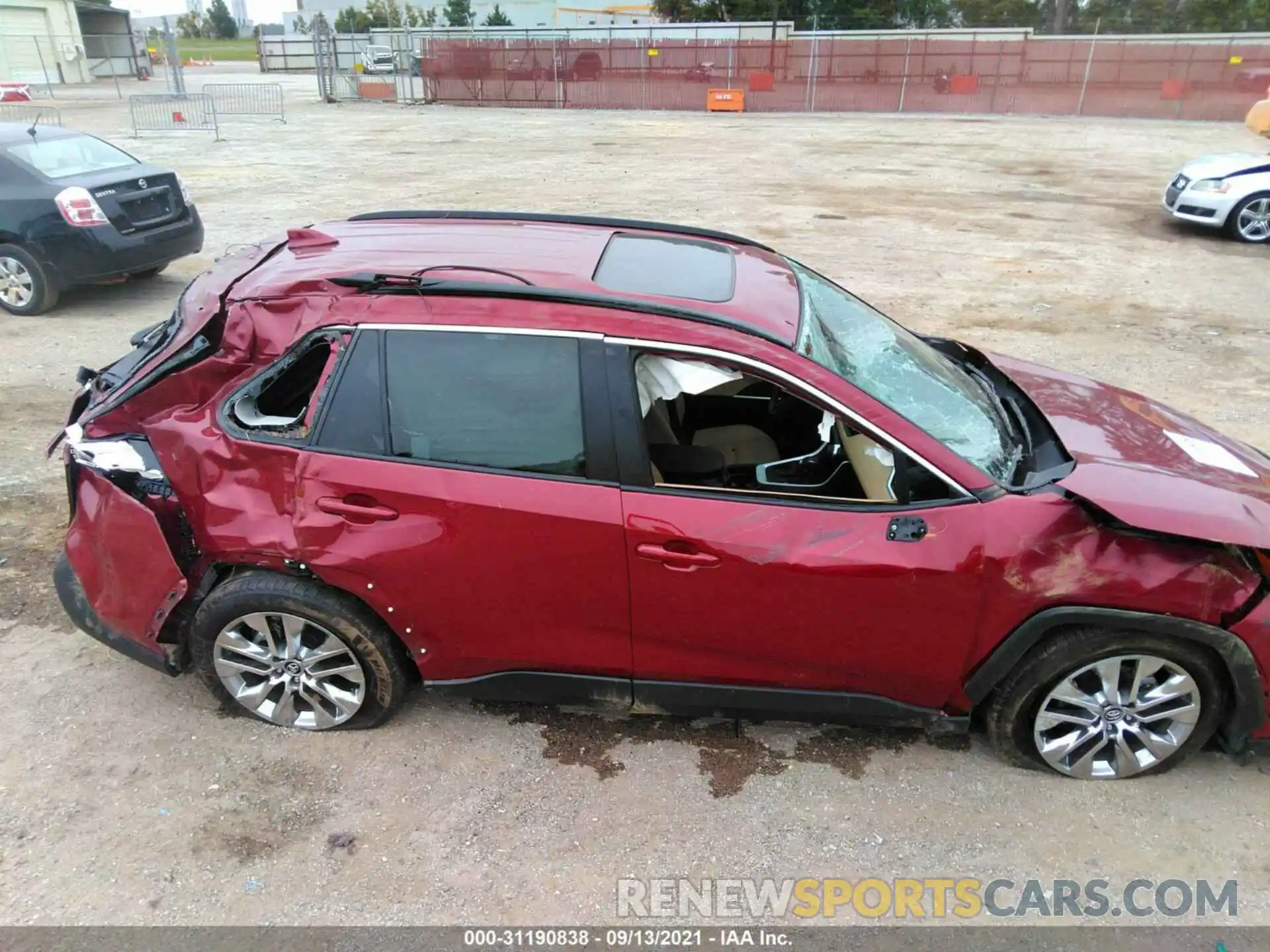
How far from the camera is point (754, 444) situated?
375 cm

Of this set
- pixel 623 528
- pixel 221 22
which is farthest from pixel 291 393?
pixel 221 22

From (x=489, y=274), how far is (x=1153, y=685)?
2.73m

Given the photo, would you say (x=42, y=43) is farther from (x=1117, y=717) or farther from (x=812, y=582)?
(x=1117, y=717)

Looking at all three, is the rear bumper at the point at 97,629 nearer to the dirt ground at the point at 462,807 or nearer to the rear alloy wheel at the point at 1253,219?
the dirt ground at the point at 462,807

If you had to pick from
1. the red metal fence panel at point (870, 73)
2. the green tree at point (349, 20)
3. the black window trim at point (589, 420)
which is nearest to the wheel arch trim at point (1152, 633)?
the black window trim at point (589, 420)

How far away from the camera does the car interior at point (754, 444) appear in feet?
9.48

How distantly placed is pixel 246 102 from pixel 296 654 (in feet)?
111

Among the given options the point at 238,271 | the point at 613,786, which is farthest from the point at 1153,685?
the point at 238,271

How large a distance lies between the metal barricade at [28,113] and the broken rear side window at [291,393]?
26882 mm

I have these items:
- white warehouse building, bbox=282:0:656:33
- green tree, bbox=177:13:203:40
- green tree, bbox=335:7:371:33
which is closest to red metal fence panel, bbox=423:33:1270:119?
white warehouse building, bbox=282:0:656:33

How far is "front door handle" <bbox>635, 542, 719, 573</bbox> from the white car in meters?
11.6

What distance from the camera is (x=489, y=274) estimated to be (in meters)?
3.13

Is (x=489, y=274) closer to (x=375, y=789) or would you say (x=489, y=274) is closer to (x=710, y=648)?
(x=710, y=648)

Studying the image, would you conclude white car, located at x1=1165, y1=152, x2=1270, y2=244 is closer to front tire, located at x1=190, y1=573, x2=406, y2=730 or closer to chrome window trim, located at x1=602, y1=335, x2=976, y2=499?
chrome window trim, located at x1=602, y1=335, x2=976, y2=499
